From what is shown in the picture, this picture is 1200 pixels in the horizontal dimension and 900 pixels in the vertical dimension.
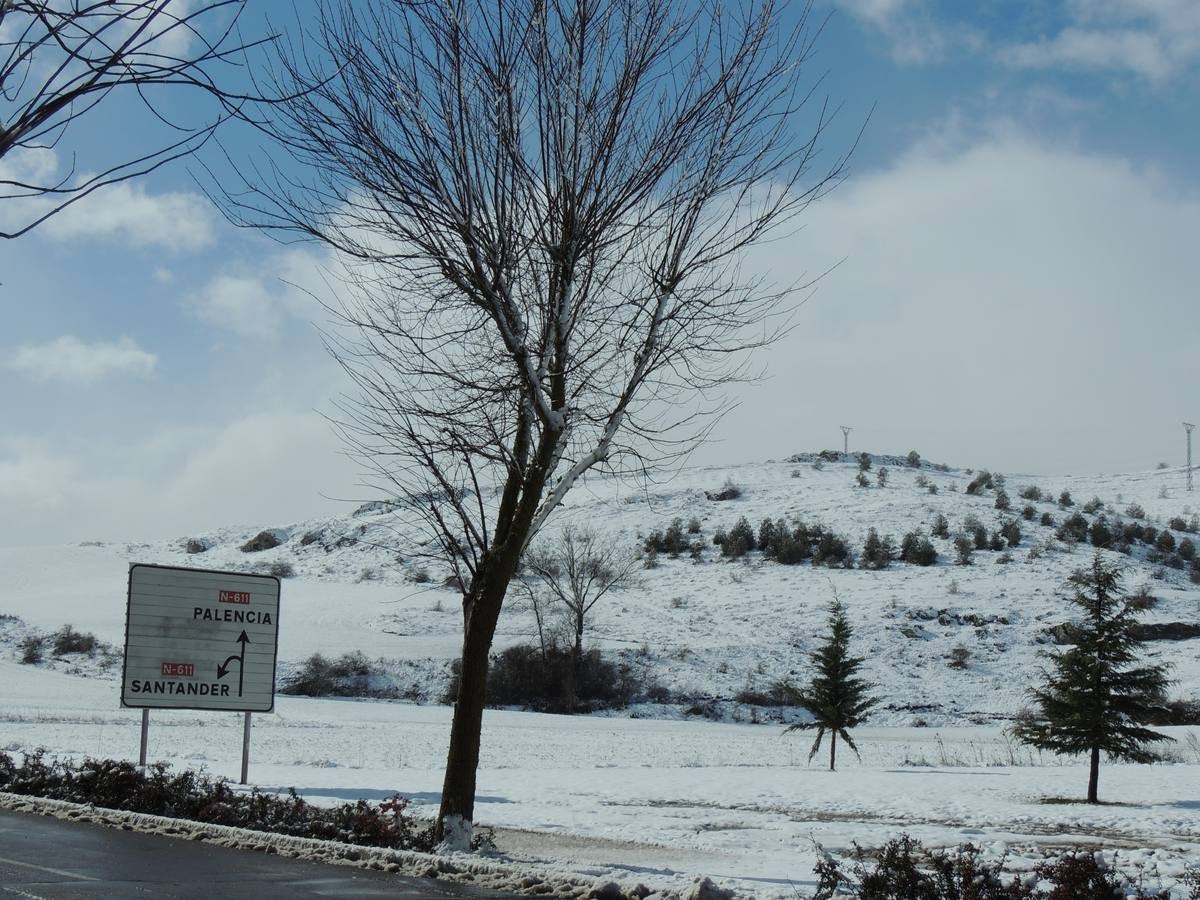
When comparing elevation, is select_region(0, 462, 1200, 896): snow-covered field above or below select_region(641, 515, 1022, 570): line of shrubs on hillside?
below

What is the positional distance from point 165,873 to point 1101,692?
22.6 m

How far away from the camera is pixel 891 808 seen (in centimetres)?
1888

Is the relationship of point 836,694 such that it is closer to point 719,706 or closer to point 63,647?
point 719,706

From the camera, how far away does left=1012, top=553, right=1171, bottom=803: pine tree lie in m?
25.7

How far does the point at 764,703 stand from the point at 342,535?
53.3 meters

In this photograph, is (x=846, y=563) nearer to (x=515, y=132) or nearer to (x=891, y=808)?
(x=891, y=808)

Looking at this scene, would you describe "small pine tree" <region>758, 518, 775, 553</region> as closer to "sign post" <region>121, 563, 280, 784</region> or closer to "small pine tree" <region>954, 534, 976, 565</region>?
"small pine tree" <region>954, 534, 976, 565</region>

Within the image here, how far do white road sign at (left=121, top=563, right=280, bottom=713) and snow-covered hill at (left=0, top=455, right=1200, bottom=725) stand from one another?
2061 centimetres

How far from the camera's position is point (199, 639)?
53.8ft

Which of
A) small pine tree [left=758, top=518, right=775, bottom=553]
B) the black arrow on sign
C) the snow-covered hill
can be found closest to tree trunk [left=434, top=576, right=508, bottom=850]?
the black arrow on sign

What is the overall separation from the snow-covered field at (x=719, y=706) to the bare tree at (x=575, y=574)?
217 centimetres

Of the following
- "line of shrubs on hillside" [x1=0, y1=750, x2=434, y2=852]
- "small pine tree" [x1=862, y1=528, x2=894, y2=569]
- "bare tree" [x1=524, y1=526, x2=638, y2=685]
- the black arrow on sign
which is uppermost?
"small pine tree" [x1=862, y1=528, x2=894, y2=569]

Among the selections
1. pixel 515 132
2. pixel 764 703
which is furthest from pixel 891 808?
pixel 764 703

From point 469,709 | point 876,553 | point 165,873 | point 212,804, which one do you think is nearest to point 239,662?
point 212,804
